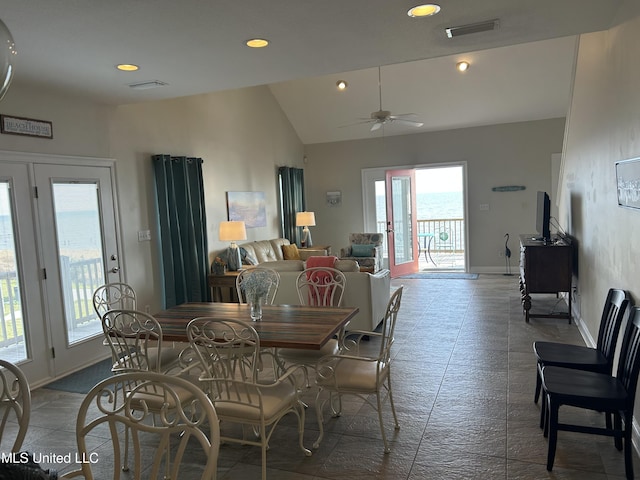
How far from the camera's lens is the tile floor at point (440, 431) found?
2457 mm

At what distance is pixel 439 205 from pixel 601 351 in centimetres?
952

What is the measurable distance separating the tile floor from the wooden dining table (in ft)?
2.27

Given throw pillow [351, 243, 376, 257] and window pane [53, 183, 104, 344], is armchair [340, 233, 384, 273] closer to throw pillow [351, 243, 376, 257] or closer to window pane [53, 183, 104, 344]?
throw pillow [351, 243, 376, 257]

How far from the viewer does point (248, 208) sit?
7547 mm

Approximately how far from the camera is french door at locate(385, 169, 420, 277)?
9016mm

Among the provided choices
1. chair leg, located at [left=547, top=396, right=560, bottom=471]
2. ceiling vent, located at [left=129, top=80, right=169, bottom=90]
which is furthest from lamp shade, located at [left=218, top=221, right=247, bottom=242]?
chair leg, located at [left=547, top=396, right=560, bottom=471]

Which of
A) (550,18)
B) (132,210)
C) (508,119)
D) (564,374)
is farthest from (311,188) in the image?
(564,374)

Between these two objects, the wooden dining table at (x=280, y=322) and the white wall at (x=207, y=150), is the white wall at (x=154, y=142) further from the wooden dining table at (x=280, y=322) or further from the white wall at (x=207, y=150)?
the wooden dining table at (x=280, y=322)

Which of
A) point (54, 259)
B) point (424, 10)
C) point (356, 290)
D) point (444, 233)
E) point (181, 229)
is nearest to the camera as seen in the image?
point (424, 10)

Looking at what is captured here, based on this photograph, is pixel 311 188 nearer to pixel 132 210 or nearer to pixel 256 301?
pixel 132 210

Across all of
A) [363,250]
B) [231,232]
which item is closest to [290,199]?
[363,250]

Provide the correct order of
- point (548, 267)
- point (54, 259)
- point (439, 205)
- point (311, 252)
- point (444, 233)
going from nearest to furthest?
point (54, 259), point (548, 267), point (311, 252), point (444, 233), point (439, 205)

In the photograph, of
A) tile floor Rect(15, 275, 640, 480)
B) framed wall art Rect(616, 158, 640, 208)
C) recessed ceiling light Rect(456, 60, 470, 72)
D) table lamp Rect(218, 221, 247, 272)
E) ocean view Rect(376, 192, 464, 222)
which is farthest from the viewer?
ocean view Rect(376, 192, 464, 222)

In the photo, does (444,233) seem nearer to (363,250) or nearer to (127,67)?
(363,250)
